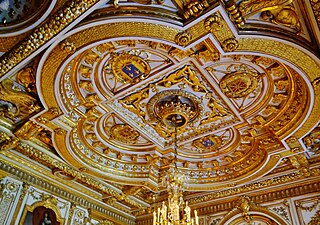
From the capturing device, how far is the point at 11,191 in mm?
5910

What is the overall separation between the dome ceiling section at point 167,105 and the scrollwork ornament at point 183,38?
0.05ft

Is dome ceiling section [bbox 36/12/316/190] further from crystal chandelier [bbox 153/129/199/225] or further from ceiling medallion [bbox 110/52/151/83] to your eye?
crystal chandelier [bbox 153/129/199/225]

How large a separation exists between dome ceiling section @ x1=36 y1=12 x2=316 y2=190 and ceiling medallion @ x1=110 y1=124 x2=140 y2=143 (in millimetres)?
23

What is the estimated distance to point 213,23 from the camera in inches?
143

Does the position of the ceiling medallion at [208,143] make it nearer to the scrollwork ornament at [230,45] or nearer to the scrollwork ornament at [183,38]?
the scrollwork ornament at [230,45]

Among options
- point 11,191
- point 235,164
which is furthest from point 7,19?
point 235,164

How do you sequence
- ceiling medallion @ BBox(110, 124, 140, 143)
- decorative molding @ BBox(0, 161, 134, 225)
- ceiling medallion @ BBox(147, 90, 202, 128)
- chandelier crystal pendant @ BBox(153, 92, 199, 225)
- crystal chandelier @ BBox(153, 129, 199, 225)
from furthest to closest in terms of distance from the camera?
ceiling medallion @ BBox(110, 124, 140, 143), decorative molding @ BBox(0, 161, 134, 225), ceiling medallion @ BBox(147, 90, 202, 128), chandelier crystal pendant @ BBox(153, 92, 199, 225), crystal chandelier @ BBox(153, 129, 199, 225)

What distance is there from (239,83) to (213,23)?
69.8 inches

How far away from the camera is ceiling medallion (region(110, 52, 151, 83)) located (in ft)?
15.4

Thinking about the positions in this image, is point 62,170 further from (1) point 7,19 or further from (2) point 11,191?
(1) point 7,19

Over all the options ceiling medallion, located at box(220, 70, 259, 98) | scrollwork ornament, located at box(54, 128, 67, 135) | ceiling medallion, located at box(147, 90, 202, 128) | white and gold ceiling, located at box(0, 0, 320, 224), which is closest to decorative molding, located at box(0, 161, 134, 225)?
white and gold ceiling, located at box(0, 0, 320, 224)

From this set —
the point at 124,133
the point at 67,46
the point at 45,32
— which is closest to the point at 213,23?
the point at 67,46

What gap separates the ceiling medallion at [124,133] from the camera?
6.31 metres

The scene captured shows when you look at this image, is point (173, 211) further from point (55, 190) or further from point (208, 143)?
point (55, 190)
